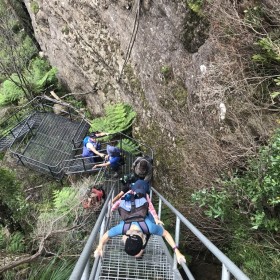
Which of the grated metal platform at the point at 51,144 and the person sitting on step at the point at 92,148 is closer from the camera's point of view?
the person sitting on step at the point at 92,148

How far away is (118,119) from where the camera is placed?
9141 mm

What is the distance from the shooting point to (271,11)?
4.59m

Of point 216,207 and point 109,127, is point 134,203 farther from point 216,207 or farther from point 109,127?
point 109,127

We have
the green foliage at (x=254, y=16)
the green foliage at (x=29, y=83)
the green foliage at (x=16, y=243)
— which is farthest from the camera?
the green foliage at (x=29, y=83)

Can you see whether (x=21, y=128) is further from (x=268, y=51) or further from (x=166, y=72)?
(x=268, y=51)

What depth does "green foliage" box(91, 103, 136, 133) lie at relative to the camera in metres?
9.07

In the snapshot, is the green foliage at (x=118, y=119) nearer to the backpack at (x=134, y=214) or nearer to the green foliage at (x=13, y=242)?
the green foliage at (x=13, y=242)

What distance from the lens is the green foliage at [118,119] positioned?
907 centimetres

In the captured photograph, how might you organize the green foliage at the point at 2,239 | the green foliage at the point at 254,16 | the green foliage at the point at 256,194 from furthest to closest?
the green foliage at the point at 2,239, the green foliage at the point at 254,16, the green foliage at the point at 256,194

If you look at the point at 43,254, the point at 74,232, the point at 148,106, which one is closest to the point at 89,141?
the point at 148,106

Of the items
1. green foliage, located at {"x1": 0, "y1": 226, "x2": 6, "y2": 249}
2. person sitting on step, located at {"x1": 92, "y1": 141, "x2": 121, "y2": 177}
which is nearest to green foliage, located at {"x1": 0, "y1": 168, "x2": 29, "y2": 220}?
green foliage, located at {"x1": 0, "y1": 226, "x2": 6, "y2": 249}

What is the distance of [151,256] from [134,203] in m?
1.01

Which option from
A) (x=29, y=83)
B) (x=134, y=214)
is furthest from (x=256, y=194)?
(x=29, y=83)

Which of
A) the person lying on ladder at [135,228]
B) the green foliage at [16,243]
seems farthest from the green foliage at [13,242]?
the person lying on ladder at [135,228]
